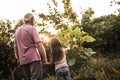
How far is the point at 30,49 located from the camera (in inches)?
244

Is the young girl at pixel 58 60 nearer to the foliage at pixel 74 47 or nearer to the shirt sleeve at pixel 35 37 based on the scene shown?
the shirt sleeve at pixel 35 37

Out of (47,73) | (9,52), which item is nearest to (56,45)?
(47,73)

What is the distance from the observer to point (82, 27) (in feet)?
50.9

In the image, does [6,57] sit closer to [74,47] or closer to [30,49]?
[74,47]

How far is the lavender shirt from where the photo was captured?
6156mm

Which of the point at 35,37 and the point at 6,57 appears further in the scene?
the point at 6,57

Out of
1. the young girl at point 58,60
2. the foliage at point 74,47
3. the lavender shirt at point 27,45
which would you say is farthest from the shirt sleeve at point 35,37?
the foliage at point 74,47

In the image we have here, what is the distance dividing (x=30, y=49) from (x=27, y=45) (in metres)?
0.09

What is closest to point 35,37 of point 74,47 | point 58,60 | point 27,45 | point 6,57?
A: point 27,45

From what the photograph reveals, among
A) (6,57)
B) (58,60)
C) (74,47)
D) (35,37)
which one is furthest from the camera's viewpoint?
(6,57)

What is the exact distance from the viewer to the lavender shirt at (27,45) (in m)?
6.16

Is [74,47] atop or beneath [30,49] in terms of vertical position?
beneath

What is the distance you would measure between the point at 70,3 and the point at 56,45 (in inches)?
449

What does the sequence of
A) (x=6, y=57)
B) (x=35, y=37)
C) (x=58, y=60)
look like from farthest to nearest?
A: (x=6, y=57) → (x=58, y=60) → (x=35, y=37)
